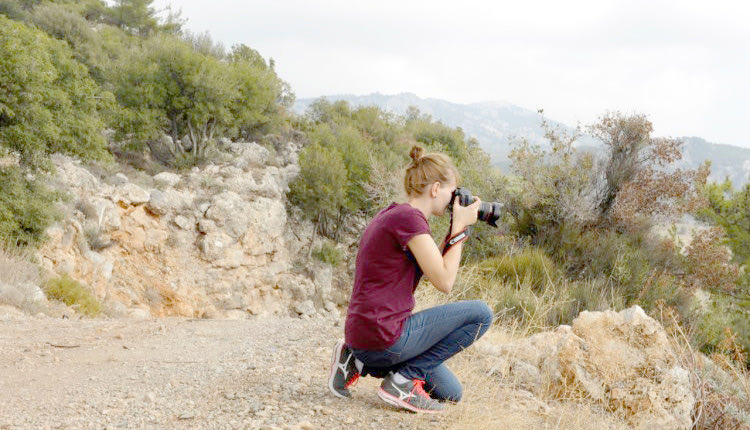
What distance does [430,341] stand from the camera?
2.78m

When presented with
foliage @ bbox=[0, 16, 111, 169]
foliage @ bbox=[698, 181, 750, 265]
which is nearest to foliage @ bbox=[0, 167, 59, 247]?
foliage @ bbox=[0, 16, 111, 169]

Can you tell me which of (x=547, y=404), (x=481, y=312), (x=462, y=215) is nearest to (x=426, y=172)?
(x=462, y=215)

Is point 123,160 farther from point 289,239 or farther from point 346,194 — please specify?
point 346,194

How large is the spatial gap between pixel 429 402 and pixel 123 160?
18057 mm

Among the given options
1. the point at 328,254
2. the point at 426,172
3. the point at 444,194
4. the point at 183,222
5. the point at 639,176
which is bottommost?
the point at 328,254

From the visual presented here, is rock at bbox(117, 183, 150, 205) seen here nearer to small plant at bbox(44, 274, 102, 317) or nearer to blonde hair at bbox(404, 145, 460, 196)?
small plant at bbox(44, 274, 102, 317)

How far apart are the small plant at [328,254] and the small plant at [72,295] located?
12.2 metres

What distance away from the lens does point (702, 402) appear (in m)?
3.41

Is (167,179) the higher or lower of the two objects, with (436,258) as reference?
lower

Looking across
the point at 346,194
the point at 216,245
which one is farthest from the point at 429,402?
the point at 346,194

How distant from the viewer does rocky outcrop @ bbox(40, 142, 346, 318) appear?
41.2ft

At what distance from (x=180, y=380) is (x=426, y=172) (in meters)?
2.04

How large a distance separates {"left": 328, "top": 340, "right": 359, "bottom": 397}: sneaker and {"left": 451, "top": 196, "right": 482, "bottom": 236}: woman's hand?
2.80 feet

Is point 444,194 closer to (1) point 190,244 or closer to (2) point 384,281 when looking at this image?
(2) point 384,281
